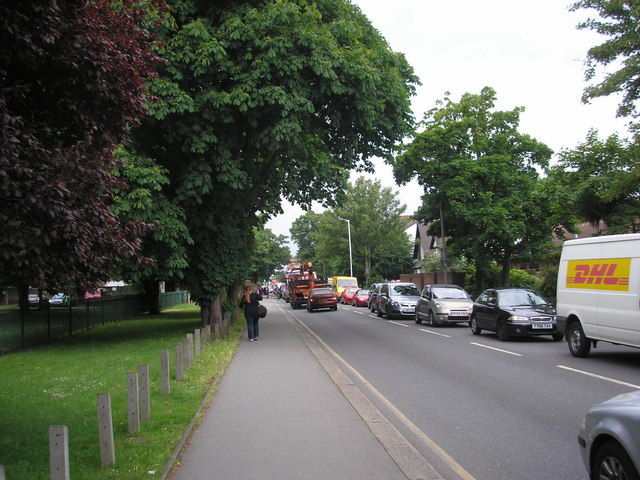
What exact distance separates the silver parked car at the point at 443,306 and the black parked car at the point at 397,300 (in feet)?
8.48

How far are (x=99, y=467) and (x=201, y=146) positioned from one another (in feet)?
34.9

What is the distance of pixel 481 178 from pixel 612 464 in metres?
31.1

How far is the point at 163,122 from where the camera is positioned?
1458cm

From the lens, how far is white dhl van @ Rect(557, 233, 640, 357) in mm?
9836

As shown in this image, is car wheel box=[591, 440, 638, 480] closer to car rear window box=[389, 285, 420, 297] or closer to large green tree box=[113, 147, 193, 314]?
large green tree box=[113, 147, 193, 314]

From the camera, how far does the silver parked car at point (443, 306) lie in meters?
20.0

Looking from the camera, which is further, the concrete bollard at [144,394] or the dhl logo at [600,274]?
the dhl logo at [600,274]

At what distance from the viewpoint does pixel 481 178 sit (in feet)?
109

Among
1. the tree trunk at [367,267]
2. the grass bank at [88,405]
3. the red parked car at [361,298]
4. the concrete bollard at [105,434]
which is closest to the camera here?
the concrete bollard at [105,434]

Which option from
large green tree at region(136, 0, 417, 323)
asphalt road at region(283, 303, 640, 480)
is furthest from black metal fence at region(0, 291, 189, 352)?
asphalt road at region(283, 303, 640, 480)

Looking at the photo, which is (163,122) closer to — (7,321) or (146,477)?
(7,321)

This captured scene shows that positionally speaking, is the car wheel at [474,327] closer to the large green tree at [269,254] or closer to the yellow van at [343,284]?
the yellow van at [343,284]

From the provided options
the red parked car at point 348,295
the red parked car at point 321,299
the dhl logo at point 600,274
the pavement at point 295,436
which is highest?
the dhl logo at point 600,274

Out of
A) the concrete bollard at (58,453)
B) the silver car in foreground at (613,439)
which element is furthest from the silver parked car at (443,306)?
the concrete bollard at (58,453)
